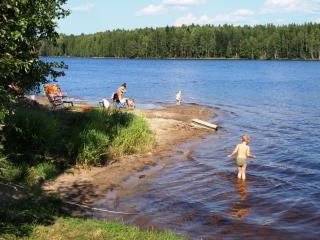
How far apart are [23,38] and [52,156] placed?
879 cm

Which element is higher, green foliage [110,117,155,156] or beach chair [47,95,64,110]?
beach chair [47,95,64,110]

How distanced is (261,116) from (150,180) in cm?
2076

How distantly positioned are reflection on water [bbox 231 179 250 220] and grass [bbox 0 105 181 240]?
3.48m

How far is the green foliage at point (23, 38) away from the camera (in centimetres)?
744

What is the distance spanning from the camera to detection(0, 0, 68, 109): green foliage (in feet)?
24.4

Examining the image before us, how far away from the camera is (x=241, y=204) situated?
1416 centimetres

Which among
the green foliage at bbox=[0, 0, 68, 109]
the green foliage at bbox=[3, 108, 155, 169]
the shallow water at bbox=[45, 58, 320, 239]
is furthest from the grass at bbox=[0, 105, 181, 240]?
the shallow water at bbox=[45, 58, 320, 239]

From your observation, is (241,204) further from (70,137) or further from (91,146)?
(70,137)

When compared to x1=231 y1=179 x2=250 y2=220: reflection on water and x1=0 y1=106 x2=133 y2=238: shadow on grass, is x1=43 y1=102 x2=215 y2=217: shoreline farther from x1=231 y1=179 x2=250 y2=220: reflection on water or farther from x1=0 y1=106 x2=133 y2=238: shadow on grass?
x1=231 y1=179 x2=250 y2=220: reflection on water

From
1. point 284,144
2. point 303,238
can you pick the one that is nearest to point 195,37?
point 284,144

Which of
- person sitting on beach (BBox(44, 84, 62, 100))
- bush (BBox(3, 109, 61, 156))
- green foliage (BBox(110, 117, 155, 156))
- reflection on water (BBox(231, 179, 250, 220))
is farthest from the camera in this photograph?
person sitting on beach (BBox(44, 84, 62, 100))

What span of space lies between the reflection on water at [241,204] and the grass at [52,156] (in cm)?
348

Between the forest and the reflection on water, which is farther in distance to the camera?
the forest

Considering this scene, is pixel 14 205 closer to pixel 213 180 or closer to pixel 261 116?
pixel 213 180
